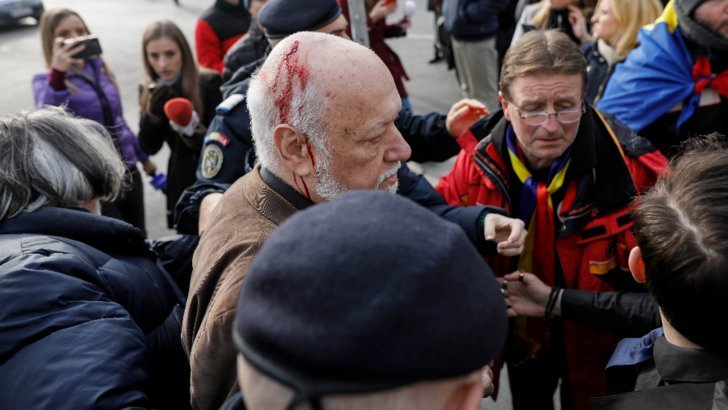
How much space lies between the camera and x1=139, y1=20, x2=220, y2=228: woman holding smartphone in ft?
12.4

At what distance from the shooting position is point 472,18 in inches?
231

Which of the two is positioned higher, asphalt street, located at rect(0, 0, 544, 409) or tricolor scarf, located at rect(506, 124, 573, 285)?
tricolor scarf, located at rect(506, 124, 573, 285)

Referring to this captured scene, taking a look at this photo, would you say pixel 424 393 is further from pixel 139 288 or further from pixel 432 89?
pixel 432 89

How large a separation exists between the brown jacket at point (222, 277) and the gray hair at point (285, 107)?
106 mm

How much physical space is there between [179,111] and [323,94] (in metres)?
2.13

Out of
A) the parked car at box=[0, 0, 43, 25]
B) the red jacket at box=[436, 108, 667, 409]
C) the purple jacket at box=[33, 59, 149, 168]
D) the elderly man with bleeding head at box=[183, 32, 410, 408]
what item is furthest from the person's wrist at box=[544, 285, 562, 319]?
the parked car at box=[0, 0, 43, 25]

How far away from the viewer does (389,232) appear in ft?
2.66

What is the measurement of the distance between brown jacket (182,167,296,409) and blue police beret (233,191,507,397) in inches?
22.6

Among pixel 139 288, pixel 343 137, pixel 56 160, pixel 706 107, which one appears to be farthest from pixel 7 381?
pixel 706 107

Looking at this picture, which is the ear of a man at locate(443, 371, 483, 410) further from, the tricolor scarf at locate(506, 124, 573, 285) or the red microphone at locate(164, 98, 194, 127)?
the red microphone at locate(164, 98, 194, 127)

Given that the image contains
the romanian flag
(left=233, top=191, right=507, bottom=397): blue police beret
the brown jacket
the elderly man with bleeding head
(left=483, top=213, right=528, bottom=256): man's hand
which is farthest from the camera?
the romanian flag

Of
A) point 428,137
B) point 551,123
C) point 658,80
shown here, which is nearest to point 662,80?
point 658,80

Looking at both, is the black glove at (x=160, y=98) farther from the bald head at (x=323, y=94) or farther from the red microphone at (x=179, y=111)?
the bald head at (x=323, y=94)

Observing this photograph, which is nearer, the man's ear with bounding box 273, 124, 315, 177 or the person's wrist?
the man's ear with bounding box 273, 124, 315, 177
